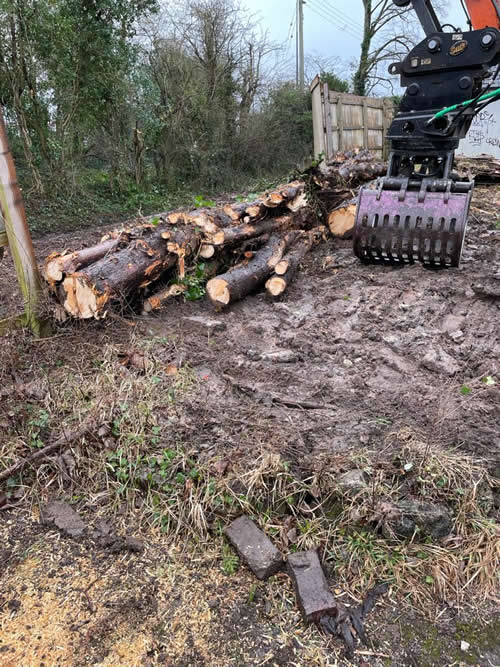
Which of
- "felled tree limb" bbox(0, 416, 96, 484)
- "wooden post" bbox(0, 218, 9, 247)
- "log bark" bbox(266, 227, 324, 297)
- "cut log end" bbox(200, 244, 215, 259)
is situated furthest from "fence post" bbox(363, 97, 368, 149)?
"felled tree limb" bbox(0, 416, 96, 484)

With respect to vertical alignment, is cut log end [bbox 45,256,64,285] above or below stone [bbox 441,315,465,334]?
above

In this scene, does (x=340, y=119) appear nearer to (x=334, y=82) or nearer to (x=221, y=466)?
(x=334, y=82)

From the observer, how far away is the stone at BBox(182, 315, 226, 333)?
4.08 metres

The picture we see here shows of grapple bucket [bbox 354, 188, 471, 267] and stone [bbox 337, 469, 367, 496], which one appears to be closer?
stone [bbox 337, 469, 367, 496]

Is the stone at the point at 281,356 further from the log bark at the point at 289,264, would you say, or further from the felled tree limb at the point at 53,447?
the felled tree limb at the point at 53,447

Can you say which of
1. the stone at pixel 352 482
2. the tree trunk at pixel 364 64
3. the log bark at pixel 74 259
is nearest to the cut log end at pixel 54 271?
the log bark at pixel 74 259

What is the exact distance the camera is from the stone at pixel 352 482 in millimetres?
2264

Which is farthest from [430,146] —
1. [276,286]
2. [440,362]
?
[440,362]

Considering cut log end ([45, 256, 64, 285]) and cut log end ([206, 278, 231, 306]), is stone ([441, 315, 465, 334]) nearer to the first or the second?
cut log end ([206, 278, 231, 306])

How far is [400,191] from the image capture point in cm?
450

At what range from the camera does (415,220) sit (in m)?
4.41

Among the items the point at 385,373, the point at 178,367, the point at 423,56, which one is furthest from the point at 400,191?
the point at 178,367

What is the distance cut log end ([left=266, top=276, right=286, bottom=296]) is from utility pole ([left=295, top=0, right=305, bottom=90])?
13.5 meters

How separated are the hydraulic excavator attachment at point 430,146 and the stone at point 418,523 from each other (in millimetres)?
2895
